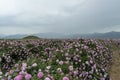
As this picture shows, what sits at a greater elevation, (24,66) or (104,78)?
(24,66)

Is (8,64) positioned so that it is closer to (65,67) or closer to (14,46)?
(14,46)

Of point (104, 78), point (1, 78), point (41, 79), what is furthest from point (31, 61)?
point (104, 78)

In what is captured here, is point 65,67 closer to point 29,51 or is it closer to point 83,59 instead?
point 83,59

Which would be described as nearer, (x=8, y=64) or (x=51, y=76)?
(x=51, y=76)

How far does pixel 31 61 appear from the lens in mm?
9633

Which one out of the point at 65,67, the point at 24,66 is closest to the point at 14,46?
the point at 65,67

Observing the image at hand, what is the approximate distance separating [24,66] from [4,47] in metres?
13.3

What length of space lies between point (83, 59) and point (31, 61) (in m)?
4.02

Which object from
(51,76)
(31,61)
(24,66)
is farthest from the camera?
(31,61)

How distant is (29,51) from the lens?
22969mm

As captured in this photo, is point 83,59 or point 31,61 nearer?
point 31,61

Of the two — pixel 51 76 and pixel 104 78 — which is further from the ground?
pixel 51 76

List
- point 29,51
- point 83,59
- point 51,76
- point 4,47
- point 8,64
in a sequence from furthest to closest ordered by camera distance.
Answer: point 29,51 → point 4,47 → point 8,64 → point 83,59 → point 51,76

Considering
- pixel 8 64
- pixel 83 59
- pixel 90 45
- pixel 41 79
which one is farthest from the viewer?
pixel 90 45
